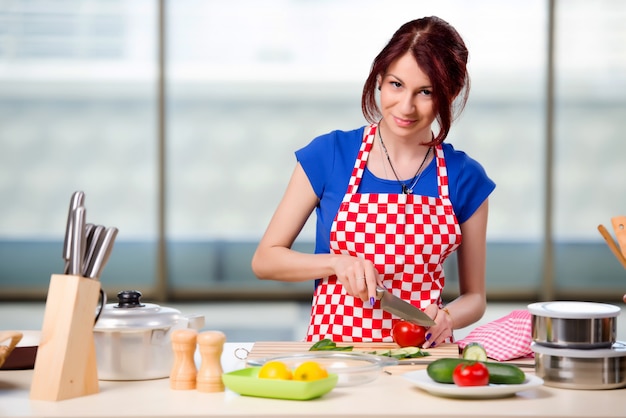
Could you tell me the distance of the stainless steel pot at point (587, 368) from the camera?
1594mm

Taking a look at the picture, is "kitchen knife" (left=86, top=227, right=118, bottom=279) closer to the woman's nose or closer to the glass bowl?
the glass bowl

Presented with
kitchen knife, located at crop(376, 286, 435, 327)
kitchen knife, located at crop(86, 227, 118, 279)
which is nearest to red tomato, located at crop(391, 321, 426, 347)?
kitchen knife, located at crop(376, 286, 435, 327)

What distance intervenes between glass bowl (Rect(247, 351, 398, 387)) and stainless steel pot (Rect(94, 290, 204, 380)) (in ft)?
0.56

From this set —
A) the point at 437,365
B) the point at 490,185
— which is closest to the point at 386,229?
the point at 490,185

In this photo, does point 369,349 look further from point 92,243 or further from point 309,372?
point 92,243

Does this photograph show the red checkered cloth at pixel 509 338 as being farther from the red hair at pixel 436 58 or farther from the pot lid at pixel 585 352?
the red hair at pixel 436 58

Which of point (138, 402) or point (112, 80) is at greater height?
point (112, 80)

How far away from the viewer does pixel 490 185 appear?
240cm

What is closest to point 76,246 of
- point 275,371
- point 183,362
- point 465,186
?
point 183,362

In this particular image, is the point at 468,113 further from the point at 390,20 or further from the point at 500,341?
the point at 500,341

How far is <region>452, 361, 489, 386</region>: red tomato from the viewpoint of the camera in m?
1.52

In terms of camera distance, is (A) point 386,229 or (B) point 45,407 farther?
(A) point 386,229

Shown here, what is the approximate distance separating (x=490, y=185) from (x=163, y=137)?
4.07m

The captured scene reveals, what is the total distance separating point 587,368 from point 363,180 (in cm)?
92
